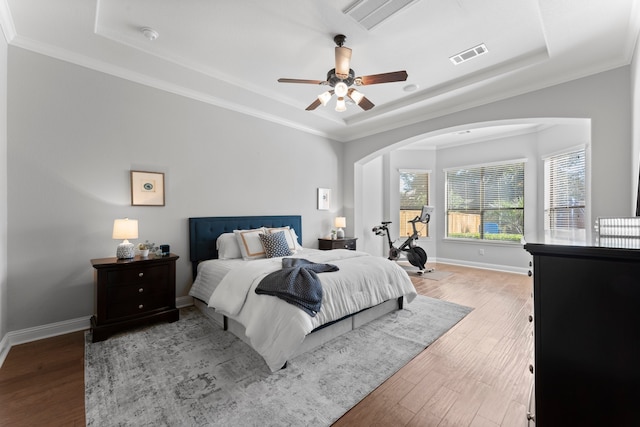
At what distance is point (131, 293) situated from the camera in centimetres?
296

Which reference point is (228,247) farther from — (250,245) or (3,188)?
(3,188)

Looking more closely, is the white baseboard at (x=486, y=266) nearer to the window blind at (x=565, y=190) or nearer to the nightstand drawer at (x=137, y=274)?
the window blind at (x=565, y=190)

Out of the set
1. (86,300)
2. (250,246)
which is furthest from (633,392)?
(86,300)

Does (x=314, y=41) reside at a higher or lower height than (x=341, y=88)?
higher

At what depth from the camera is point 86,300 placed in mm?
3123

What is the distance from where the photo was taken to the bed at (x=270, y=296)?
2.28 m

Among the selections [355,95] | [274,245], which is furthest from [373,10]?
[274,245]

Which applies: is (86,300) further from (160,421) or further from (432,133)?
(432,133)

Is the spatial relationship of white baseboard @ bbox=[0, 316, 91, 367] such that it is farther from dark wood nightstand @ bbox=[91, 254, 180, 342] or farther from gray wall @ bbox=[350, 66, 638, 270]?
gray wall @ bbox=[350, 66, 638, 270]

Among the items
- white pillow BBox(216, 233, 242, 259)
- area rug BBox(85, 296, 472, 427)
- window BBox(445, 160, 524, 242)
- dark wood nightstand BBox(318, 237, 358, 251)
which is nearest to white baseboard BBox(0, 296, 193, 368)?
area rug BBox(85, 296, 472, 427)

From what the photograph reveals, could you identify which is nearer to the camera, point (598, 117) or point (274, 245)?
point (598, 117)

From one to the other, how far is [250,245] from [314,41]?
257cm

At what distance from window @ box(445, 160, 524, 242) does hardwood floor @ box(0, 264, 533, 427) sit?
3.51 m

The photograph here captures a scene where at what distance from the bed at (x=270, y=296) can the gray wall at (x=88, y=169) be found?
341 mm
